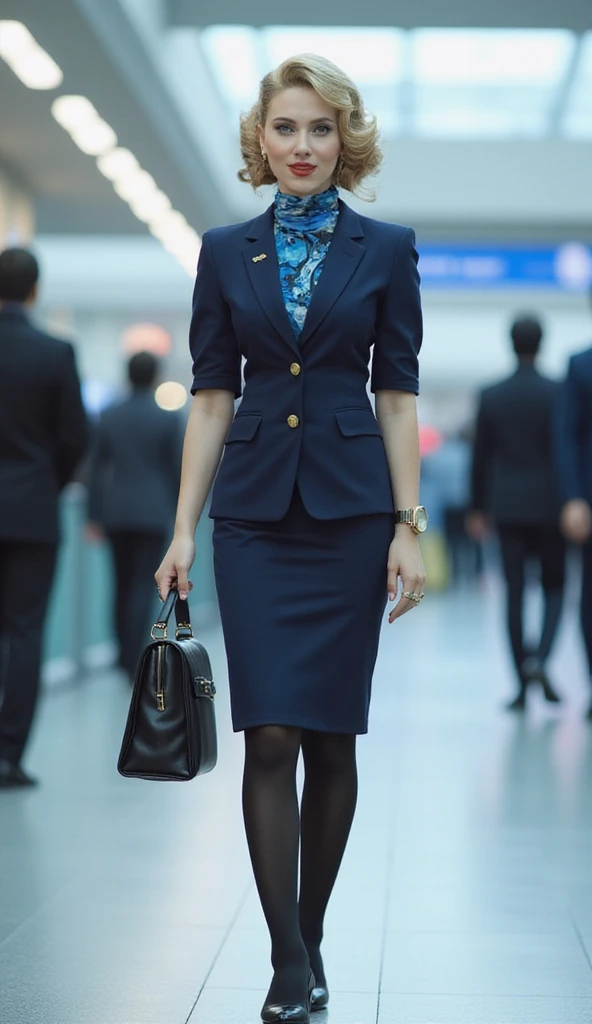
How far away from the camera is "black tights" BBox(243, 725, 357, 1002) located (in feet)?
9.46

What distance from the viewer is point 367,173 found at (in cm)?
319

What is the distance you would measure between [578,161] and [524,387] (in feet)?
17.8

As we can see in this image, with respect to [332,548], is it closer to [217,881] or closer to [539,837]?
[217,881]

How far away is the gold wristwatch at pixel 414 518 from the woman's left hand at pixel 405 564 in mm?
13

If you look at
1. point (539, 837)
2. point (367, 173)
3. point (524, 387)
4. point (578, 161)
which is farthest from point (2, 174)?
point (367, 173)

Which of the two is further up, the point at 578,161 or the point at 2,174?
the point at 578,161

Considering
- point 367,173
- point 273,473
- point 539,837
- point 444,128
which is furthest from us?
point 444,128

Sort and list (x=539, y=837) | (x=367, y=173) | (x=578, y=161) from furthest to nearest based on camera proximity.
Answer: (x=578, y=161) < (x=539, y=837) < (x=367, y=173)

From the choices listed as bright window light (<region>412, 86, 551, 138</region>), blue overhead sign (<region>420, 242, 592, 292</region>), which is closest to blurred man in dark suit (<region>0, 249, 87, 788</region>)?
bright window light (<region>412, 86, 551, 138</region>)

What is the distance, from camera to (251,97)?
512 inches

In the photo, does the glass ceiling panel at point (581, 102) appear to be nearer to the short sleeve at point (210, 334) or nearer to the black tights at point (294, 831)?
the short sleeve at point (210, 334)

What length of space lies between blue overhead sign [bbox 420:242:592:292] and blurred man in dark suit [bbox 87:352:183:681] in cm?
648

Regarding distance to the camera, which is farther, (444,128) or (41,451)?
(444,128)

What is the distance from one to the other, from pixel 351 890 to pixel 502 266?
11901mm
